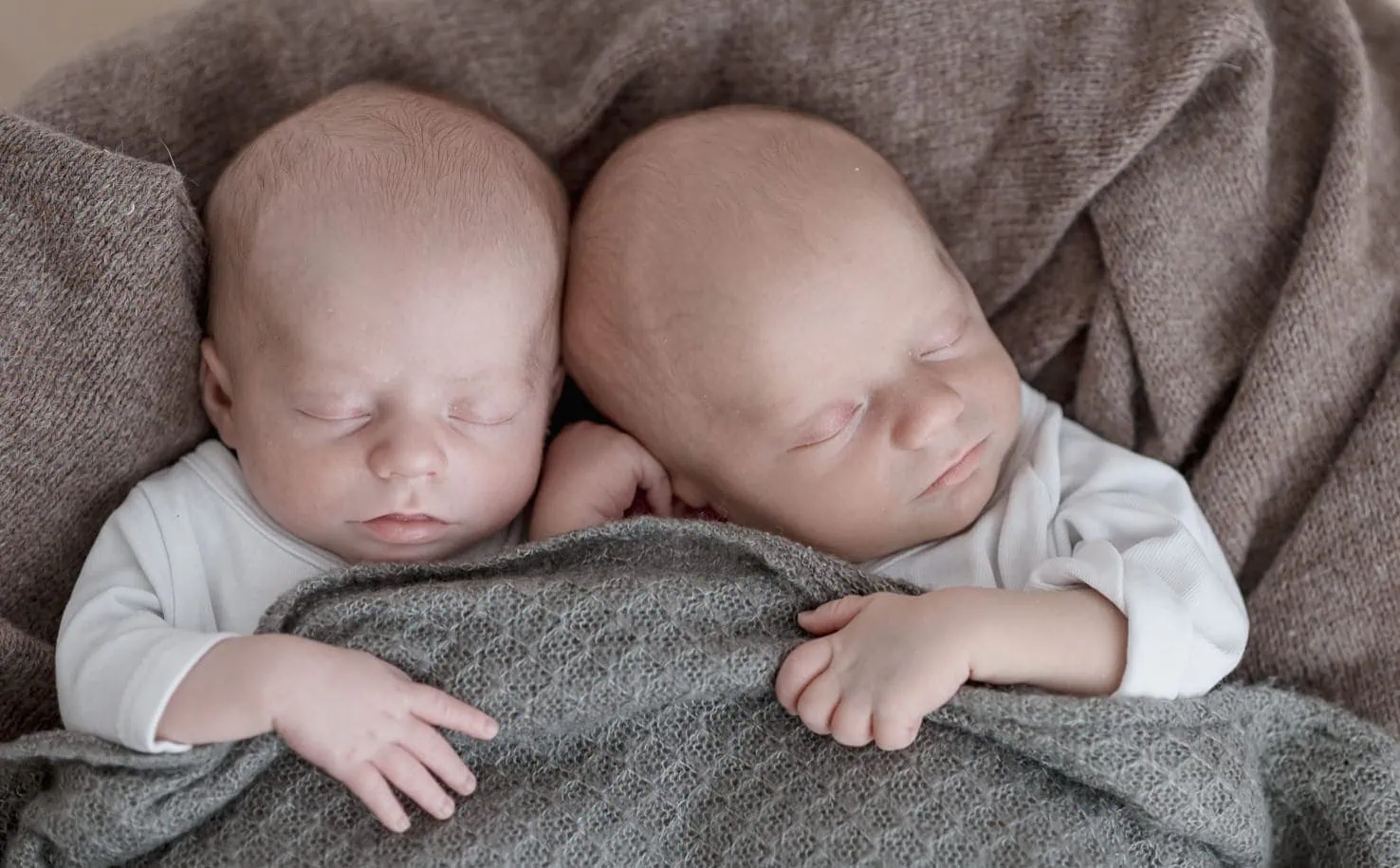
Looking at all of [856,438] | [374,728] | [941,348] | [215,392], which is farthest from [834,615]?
[215,392]

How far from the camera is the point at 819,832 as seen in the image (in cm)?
103

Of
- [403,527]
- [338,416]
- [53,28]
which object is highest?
[53,28]

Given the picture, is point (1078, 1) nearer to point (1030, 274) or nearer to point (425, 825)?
point (1030, 274)

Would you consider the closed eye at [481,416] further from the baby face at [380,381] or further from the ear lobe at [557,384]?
the ear lobe at [557,384]

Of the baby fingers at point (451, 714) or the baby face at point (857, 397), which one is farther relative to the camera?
the baby face at point (857, 397)

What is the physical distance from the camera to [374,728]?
3.39 ft

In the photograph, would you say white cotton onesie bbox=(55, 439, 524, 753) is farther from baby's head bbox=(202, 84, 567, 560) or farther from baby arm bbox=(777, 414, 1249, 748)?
baby arm bbox=(777, 414, 1249, 748)

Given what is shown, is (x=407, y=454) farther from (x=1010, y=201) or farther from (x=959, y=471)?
(x=1010, y=201)

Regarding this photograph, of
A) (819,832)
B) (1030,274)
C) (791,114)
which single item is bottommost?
(819,832)

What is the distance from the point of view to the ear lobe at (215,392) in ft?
4.21

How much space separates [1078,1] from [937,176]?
227 millimetres

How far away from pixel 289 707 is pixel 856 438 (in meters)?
0.53

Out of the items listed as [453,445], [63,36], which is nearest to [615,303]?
[453,445]

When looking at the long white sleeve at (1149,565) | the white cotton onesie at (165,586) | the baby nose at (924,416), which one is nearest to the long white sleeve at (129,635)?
the white cotton onesie at (165,586)
